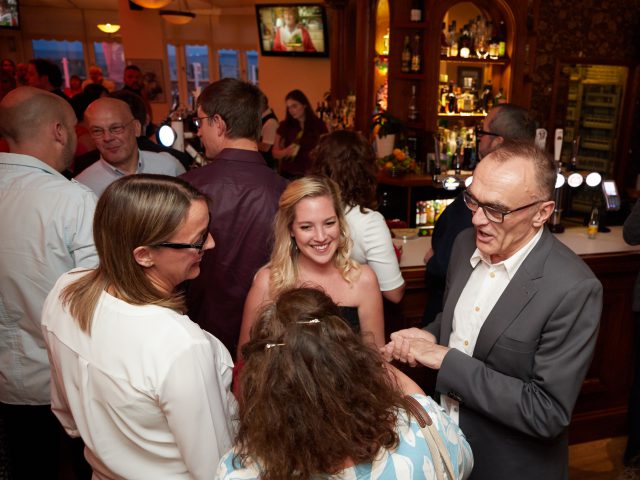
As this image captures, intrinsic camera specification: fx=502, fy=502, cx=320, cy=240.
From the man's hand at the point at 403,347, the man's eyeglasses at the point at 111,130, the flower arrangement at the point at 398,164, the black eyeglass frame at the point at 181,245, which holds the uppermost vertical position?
the man's eyeglasses at the point at 111,130

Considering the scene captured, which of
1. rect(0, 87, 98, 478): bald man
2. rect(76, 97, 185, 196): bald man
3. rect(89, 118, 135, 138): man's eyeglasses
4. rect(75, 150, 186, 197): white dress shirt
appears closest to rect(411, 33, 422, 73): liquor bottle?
rect(75, 150, 186, 197): white dress shirt

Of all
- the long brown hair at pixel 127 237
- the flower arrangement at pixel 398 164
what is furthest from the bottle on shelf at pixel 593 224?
the long brown hair at pixel 127 237

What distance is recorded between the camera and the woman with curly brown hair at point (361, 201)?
2.25 metres

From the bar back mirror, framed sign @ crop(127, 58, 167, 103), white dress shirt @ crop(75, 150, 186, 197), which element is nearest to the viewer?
white dress shirt @ crop(75, 150, 186, 197)

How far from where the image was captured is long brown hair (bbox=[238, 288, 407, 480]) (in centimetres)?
102

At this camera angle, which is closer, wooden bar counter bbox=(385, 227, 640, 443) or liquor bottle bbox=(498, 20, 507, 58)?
wooden bar counter bbox=(385, 227, 640, 443)

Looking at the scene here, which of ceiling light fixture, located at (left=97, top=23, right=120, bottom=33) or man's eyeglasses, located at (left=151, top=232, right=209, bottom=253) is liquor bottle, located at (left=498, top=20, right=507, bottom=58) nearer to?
man's eyeglasses, located at (left=151, top=232, right=209, bottom=253)

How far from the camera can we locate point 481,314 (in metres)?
1.58

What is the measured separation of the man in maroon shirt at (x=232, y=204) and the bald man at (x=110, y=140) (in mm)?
789

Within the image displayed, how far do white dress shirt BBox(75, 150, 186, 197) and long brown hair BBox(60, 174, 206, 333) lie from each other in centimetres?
145

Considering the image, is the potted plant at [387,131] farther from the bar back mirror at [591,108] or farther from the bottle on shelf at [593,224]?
the bottle on shelf at [593,224]

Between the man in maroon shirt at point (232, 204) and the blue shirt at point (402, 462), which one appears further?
the man in maroon shirt at point (232, 204)

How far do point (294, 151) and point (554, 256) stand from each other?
423 centimetres

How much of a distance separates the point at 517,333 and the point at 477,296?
8.1 inches
